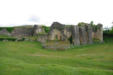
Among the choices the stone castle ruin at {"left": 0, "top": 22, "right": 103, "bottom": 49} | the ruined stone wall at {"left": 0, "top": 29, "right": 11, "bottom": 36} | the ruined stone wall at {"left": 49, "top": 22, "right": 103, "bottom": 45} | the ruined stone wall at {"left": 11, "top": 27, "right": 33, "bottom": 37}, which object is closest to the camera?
the stone castle ruin at {"left": 0, "top": 22, "right": 103, "bottom": 49}

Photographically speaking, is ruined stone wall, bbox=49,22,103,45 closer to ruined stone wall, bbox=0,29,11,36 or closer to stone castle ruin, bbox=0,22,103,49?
stone castle ruin, bbox=0,22,103,49

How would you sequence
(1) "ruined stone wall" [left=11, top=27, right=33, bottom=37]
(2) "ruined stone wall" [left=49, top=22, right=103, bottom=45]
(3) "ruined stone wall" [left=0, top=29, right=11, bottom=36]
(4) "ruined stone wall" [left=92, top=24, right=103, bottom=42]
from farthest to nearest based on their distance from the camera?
(1) "ruined stone wall" [left=11, top=27, right=33, bottom=37] → (3) "ruined stone wall" [left=0, top=29, right=11, bottom=36] → (4) "ruined stone wall" [left=92, top=24, right=103, bottom=42] → (2) "ruined stone wall" [left=49, top=22, right=103, bottom=45]

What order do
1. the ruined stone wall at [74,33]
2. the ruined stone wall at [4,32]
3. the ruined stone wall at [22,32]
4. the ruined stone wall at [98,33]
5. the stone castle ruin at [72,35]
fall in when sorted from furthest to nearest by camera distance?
the ruined stone wall at [22,32], the ruined stone wall at [4,32], the ruined stone wall at [98,33], the ruined stone wall at [74,33], the stone castle ruin at [72,35]

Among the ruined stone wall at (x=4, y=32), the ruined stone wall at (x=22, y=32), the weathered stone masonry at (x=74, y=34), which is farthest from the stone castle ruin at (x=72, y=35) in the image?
the ruined stone wall at (x=4, y=32)

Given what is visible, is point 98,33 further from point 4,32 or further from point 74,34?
point 4,32

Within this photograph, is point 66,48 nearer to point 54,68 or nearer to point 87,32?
point 87,32

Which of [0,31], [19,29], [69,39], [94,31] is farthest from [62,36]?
[0,31]

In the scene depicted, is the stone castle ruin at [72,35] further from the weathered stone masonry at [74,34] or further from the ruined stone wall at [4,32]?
the ruined stone wall at [4,32]

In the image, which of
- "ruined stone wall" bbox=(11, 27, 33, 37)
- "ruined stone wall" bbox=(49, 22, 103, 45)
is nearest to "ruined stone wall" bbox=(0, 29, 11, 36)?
"ruined stone wall" bbox=(11, 27, 33, 37)

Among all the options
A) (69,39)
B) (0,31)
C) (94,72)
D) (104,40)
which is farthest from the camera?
(0,31)

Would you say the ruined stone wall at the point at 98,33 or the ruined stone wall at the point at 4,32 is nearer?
the ruined stone wall at the point at 98,33

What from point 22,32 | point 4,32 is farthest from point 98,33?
point 4,32

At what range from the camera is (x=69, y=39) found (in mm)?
31109

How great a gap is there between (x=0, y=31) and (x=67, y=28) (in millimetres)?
18854
